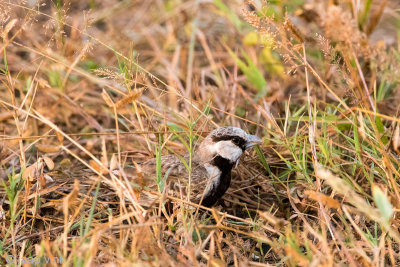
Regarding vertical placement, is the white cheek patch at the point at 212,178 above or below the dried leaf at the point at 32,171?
above

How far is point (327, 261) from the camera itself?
2.69 meters

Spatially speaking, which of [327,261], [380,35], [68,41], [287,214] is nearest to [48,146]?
[68,41]

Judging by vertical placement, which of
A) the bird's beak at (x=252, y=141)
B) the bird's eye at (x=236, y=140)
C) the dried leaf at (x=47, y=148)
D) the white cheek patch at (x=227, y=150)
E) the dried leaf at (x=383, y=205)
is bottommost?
the dried leaf at (x=47, y=148)

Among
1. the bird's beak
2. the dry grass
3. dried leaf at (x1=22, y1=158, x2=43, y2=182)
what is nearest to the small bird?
the bird's beak

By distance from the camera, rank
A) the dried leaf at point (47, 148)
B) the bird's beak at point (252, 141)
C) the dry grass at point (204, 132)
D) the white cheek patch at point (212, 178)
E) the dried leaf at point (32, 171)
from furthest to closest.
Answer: the dried leaf at point (47, 148), the bird's beak at point (252, 141), the white cheek patch at point (212, 178), the dried leaf at point (32, 171), the dry grass at point (204, 132)

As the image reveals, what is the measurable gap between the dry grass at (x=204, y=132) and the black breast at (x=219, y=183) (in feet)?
0.30

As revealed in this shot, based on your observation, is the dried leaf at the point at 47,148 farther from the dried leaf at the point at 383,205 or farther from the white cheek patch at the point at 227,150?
the dried leaf at the point at 383,205

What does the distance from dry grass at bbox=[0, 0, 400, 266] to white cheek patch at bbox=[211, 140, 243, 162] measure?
6.4 inches

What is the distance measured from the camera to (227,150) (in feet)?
12.9

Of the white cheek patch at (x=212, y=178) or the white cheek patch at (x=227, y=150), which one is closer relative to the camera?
the white cheek patch at (x=212, y=178)

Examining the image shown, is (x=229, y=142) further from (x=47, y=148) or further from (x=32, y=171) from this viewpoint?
(x=47, y=148)

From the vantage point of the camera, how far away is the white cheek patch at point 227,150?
393cm

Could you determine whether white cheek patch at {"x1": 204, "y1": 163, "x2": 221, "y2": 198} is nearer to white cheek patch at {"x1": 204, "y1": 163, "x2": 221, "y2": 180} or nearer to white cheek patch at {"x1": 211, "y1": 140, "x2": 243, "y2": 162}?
white cheek patch at {"x1": 204, "y1": 163, "x2": 221, "y2": 180}

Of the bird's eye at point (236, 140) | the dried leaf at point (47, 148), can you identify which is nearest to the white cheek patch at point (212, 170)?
the bird's eye at point (236, 140)
